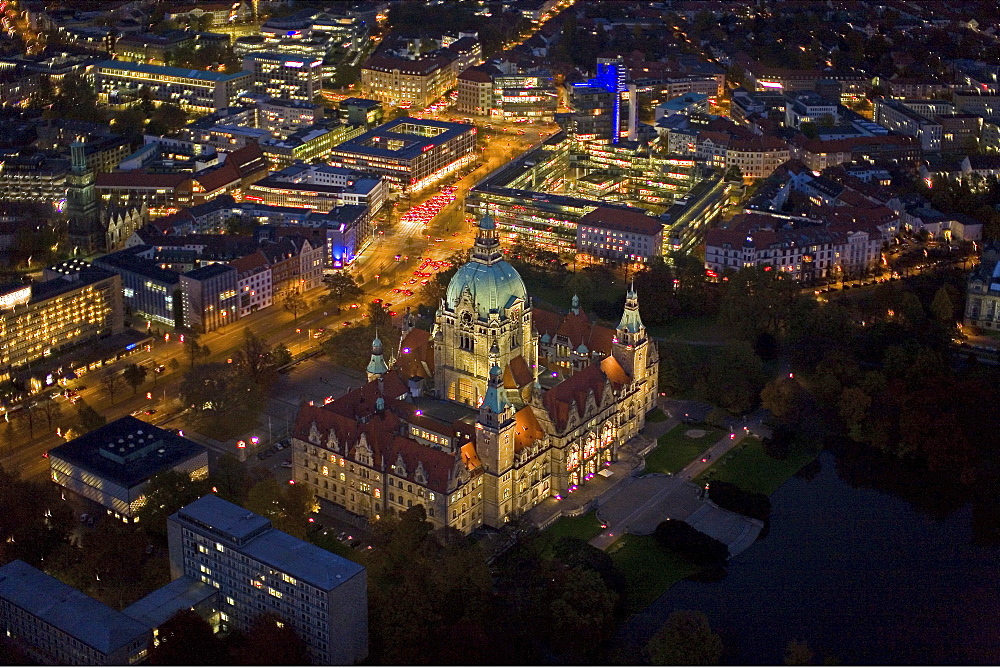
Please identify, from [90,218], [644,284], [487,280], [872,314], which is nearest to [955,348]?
[872,314]

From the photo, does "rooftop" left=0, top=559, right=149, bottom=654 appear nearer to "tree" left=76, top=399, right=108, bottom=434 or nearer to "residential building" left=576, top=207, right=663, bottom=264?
"tree" left=76, top=399, right=108, bottom=434

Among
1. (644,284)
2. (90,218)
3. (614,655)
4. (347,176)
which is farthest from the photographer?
(347,176)

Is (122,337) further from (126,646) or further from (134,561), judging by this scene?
(126,646)

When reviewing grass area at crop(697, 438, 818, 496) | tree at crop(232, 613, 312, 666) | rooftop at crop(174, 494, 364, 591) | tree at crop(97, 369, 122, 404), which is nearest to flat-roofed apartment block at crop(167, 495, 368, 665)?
rooftop at crop(174, 494, 364, 591)

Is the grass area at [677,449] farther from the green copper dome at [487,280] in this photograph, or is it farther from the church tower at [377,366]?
the church tower at [377,366]

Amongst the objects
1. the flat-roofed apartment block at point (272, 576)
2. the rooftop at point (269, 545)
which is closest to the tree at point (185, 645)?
the flat-roofed apartment block at point (272, 576)
